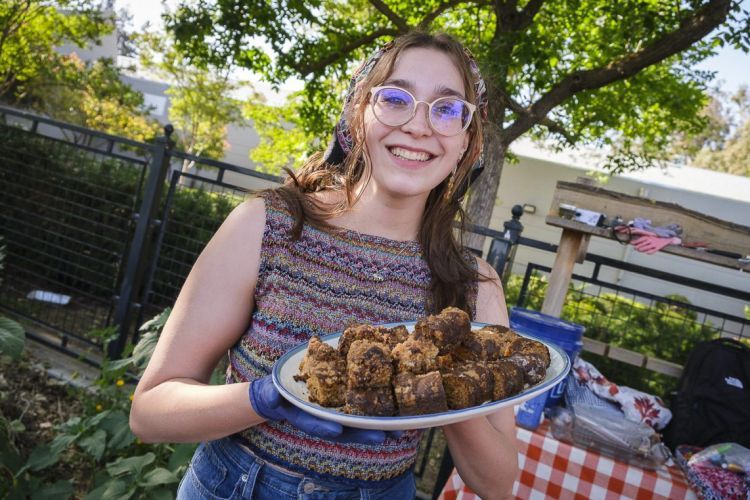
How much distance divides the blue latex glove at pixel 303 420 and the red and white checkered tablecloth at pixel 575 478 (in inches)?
62.6

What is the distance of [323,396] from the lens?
105 cm

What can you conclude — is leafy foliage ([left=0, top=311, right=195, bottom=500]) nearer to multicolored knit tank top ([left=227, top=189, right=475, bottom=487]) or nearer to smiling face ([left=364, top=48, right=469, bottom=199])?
multicolored knit tank top ([left=227, top=189, right=475, bottom=487])

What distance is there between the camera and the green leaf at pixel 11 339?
2.55 m

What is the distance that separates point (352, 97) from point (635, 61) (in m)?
5.36

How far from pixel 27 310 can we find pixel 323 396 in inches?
221

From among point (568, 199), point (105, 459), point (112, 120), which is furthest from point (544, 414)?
point (112, 120)

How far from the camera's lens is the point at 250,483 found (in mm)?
1357

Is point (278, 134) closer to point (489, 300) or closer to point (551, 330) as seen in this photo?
point (551, 330)

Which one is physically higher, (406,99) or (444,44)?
(444,44)

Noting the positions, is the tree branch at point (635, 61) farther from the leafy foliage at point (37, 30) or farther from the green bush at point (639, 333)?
the leafy foliage at point (37, 30)

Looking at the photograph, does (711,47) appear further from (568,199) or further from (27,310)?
(27,310)

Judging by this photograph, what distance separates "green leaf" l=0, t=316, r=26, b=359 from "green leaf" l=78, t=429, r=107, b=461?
0.49 m

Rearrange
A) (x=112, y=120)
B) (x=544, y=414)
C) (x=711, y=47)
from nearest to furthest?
(x=544, y=414), (x=711, y=47), (x=112, y=120)

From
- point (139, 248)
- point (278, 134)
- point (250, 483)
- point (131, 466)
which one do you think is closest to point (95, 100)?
point (278, 134)
